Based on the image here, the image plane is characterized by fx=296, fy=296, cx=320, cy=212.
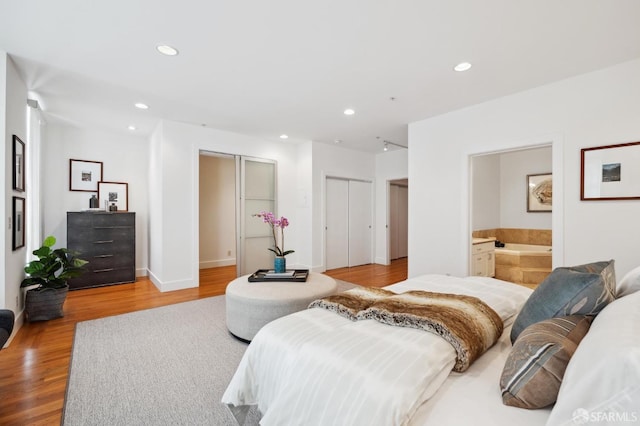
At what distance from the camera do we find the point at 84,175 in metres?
4.86

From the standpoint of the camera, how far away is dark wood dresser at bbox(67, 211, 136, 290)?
4.44m

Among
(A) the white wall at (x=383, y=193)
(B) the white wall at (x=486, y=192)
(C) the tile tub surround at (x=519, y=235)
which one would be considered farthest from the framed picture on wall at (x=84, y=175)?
(C) the tile tub surround at (x=519, y=235)

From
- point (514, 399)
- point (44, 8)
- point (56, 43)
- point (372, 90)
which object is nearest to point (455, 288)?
point (514, 399)

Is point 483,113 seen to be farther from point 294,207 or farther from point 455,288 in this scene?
point 294,207

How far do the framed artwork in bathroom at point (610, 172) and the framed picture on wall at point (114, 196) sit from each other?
20.9ft

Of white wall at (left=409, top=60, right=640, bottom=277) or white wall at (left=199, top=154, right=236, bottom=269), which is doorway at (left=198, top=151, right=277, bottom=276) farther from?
white wall at (left=409, top=60, right=640, bottom=277)

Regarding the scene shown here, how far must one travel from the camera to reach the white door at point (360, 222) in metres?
6.40

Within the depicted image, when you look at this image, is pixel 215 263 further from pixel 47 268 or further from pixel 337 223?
pixel 47 268

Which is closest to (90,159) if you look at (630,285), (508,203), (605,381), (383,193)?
(383,193)

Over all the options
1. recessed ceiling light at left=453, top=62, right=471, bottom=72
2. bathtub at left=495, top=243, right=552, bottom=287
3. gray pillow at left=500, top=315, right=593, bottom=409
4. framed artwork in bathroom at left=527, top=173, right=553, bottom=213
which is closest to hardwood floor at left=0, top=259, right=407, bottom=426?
bathtub at left=495, top=243, right=552, bottom=287

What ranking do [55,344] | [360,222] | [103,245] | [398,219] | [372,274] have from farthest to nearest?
1. [398,219]
2. [360,222]
3. [372,274]
4. [103,245]
5. [55,344]

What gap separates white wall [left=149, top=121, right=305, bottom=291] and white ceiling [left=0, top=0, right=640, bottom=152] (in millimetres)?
687

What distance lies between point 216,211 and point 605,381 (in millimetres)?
6425

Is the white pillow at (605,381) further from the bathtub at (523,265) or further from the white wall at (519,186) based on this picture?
the white wall at (519,186)
